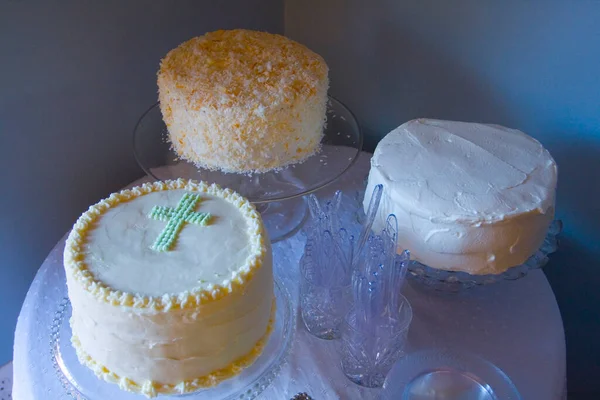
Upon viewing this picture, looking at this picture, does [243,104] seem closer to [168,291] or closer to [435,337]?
[168,291]

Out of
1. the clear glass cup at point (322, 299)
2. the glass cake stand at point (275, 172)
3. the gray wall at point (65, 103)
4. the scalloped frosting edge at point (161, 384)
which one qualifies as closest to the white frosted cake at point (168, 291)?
the scalloped frosting edge at point (161, 384)

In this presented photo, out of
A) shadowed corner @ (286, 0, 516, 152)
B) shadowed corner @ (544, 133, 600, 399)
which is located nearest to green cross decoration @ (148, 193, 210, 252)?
shadowed corner @ (286, 0, 516, 152)

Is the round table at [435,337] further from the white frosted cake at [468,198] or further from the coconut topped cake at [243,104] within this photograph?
the coconut topped cake at [243,104]

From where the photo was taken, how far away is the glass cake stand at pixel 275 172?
52.4 inches

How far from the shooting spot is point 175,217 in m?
1.05

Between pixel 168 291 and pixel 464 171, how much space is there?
0.64m

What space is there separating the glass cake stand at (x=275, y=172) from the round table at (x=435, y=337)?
17cm

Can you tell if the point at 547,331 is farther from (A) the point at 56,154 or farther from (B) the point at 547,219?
(A) the point at 56,154

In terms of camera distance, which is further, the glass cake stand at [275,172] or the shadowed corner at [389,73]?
the shadowed corner at [389,73]

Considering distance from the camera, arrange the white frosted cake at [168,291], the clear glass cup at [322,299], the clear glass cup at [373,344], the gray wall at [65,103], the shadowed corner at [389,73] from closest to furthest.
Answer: the white frosted cake at [168,291]
the clear glass cup at [373,344]
the clear glass cup at [322,299]
the gray wall at [65,103]
the shadowed corner at [389,73]

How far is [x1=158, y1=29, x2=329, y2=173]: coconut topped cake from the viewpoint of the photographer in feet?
4.01

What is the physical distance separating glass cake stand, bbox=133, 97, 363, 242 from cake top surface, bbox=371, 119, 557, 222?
150 millimetres

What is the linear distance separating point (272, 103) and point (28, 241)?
2.37 ft

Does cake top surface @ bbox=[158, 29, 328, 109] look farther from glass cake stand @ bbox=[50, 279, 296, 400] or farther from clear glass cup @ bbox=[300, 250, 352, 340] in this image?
glass cake stand @ bbox=[50, 279, 296, 400]
